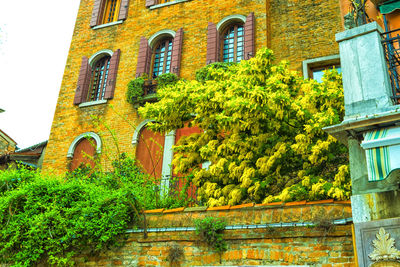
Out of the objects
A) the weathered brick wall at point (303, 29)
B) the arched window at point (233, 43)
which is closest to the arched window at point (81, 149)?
the arched window at point (233, 43)

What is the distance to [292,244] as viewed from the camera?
6.24 m

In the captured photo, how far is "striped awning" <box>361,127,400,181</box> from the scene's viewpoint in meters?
5.14

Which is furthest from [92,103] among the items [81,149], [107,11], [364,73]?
[364,73]

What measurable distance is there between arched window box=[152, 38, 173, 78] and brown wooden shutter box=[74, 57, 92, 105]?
260 cm

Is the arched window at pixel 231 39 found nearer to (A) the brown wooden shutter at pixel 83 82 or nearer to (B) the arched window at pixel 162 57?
(B) the arched window at pixel 162 57

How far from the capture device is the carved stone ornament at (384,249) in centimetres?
512

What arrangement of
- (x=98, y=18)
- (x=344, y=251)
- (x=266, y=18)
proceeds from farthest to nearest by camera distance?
(x=98, y=18), (x=266, y=18), (x=344, y=251)

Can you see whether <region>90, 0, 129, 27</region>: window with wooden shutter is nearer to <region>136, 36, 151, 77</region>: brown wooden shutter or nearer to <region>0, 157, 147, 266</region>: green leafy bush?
<region>136, 36, 151, 77</region>: brown wooden shutter

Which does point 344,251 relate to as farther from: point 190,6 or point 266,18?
point 190,6

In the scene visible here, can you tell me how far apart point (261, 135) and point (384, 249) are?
3495mm

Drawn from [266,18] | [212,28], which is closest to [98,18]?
[212,28]

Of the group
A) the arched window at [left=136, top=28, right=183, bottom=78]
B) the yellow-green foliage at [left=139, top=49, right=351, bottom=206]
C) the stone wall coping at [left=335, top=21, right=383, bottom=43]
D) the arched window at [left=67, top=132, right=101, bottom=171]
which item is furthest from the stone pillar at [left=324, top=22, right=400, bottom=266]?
the arched window at [left=67, top=132, right=101, bottom=171]

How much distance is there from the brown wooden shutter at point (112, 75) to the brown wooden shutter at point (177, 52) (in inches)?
87.4

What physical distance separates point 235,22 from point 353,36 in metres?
8.28
